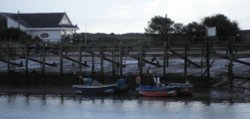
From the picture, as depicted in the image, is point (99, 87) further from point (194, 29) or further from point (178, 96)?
point (194, 29)

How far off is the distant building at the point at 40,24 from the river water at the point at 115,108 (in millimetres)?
81252

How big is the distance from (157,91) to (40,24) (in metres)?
87.0

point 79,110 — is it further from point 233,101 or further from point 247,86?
point 247,86

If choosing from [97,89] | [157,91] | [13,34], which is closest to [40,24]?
[13,34]

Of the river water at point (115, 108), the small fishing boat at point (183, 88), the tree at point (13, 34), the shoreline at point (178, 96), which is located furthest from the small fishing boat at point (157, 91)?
the tree at point (13, 34)

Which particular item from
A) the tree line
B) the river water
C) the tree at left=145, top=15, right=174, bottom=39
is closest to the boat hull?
the river water

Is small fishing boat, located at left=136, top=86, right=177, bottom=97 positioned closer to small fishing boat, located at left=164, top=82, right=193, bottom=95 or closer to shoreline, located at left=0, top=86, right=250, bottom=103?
small fishing boat, located at left=164, top=82, right=193, bottom=95

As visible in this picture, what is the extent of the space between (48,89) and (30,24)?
76420mm

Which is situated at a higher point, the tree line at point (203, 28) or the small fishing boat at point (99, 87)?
the tree line at point (203, 28)

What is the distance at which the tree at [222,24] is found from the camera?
94875 millimetres

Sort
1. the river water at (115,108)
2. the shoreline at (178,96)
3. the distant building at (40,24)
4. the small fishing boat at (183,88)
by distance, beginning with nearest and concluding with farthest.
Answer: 1. the river water at (115,108)
2. the shoreline at (178,96)
3. the small fishing boat at (183,88)
4. the distant building at (40,24)

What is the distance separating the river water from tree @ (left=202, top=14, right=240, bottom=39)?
4489 centimetres

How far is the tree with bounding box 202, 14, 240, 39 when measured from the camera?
311 feet

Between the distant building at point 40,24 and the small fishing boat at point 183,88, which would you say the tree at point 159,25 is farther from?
the small fishing boat at point 183,88
